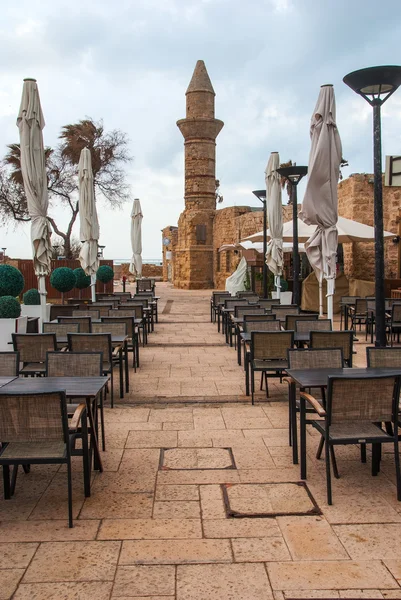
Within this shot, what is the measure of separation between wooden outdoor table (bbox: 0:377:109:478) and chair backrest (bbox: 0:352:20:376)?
0.80 ft

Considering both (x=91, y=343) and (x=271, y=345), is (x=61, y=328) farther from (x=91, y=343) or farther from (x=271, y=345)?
(x=271, y=345)

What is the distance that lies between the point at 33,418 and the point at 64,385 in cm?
75

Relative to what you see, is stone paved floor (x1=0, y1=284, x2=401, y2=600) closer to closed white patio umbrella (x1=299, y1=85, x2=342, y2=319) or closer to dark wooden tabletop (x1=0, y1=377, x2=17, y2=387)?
dark wooden tabletop (x1=0, y1=377, x2=17, y2=387)

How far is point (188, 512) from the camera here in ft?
10.8

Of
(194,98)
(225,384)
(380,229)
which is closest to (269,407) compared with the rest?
(225,384)

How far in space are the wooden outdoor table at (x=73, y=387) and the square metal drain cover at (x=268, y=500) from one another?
0.93 m

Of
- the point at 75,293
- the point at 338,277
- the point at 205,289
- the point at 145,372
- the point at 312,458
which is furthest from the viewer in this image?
the point at 205,289

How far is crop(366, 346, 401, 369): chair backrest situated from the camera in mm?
4461

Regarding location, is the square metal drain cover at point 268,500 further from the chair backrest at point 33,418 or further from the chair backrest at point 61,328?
the chair backrest at point 61,328

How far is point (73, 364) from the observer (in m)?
4.44

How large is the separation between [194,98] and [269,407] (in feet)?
90.3

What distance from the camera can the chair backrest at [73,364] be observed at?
442cm

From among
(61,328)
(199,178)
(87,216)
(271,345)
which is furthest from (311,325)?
(199,178)

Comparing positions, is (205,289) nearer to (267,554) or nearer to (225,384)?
(225,384)
